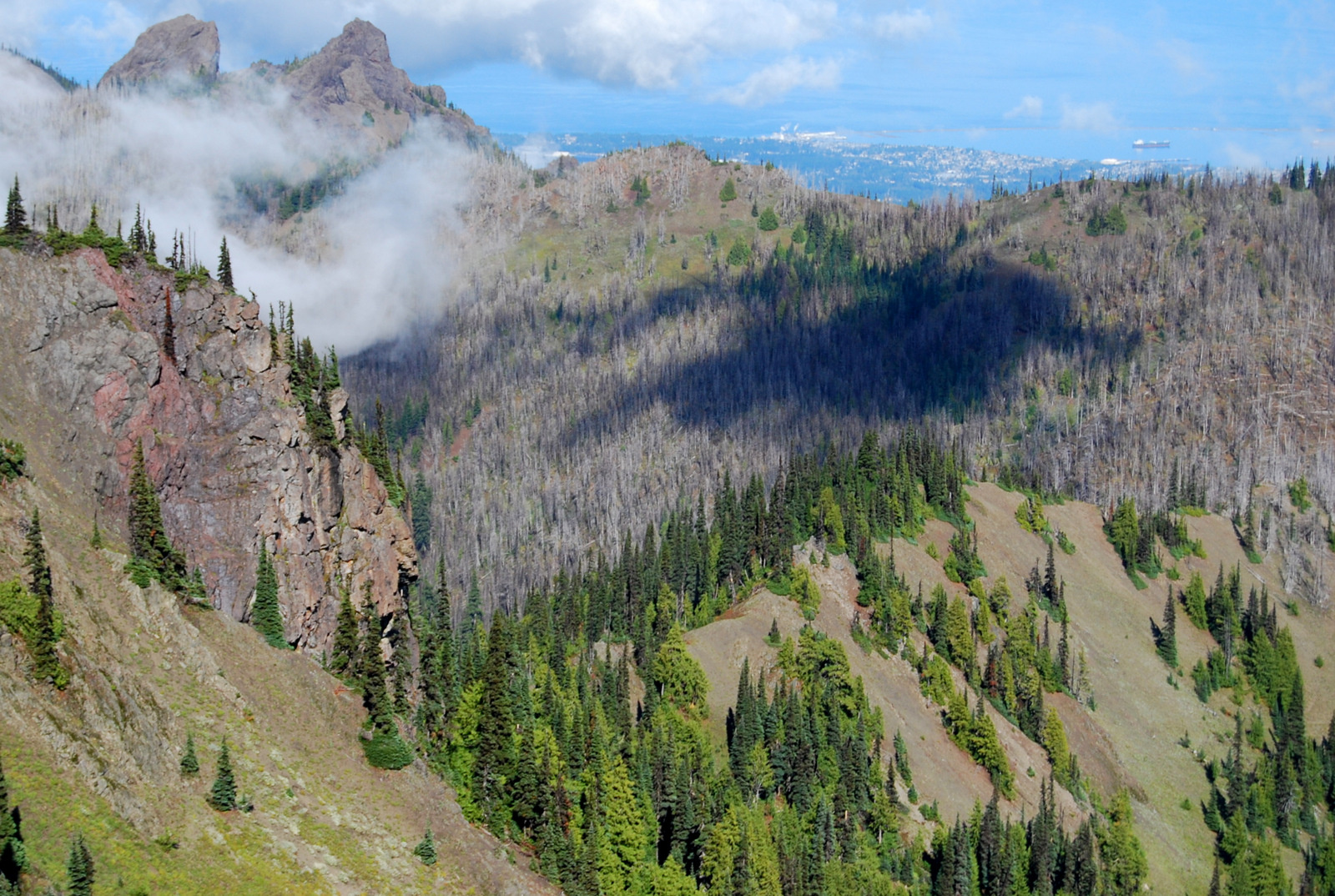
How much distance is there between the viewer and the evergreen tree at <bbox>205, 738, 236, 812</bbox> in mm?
77625

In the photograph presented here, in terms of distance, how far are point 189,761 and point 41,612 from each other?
43.9 feet

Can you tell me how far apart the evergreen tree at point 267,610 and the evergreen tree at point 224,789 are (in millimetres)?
18603

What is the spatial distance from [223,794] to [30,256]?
49.0 m

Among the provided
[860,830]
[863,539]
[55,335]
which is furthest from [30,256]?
[863,539]

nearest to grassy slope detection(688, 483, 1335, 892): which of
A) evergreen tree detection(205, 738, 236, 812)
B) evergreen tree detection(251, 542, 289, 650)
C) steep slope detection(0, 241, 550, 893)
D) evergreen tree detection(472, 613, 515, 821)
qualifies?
evergreen tree detection(472, 613, 515, 821)

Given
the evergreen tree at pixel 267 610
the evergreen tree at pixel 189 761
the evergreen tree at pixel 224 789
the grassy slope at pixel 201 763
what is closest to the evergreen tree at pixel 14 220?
the grassy slope at pixel 201 763

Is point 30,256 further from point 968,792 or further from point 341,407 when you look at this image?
point 968,792

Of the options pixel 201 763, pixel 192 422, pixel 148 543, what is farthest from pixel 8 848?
pixel 192 422

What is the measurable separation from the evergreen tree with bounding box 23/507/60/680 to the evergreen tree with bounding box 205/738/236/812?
1184cm

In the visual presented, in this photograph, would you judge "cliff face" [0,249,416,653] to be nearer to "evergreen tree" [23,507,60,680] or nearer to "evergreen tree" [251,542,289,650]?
"evergreen tree" [251,542,289,650]

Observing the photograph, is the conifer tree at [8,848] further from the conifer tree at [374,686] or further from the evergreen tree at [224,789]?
the conifer tree at [374,686]

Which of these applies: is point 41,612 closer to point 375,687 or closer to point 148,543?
point 148,543

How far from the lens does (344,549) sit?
4353 inches

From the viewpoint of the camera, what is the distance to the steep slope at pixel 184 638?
71062mm
